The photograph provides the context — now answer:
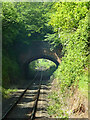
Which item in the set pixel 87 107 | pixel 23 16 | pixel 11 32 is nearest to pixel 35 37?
pixel 23 16

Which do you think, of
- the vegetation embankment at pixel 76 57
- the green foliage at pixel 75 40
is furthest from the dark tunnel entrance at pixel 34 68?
the vegetation embankment at pixel 76 57

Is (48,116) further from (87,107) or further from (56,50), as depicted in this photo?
(56,50)

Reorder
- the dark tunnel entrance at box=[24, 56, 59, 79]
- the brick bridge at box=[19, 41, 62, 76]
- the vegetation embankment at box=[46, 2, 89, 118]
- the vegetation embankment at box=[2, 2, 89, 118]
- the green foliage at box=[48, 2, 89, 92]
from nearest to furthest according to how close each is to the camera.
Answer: the vegetation embankment at box=[46, 2, 89, 118]
the green foliage at box=[48, 2, 89, 92]
the vegetation embankment at box=[2, 2, 89, 118]
the brick bridge at box=[19, 41, 62, 76]
the dark tunnel entrance at box=[24, 56, 59, 79]

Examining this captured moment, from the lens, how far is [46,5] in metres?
26.6

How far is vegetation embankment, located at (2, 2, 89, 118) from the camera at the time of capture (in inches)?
352

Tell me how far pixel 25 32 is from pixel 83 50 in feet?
59.0

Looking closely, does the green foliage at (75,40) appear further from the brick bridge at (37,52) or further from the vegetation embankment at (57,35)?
the brick bridge at (37,52)

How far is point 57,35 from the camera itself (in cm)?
2177

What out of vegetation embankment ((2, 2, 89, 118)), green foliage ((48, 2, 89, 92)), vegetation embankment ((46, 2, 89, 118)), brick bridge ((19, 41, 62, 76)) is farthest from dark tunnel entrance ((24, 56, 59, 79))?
vegetation embankment ((46, 2, 89, 118))

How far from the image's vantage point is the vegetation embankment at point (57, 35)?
8.95 m

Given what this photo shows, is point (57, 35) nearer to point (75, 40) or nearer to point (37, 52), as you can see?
point (37, 52)

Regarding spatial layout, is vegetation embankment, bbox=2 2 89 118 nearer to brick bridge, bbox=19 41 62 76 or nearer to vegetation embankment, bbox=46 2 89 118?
vegetation embankment, bbox=46 2 89 118

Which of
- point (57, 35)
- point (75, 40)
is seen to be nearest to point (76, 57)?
point (75, 40)

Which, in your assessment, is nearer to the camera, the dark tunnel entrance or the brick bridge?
the brick bridge
